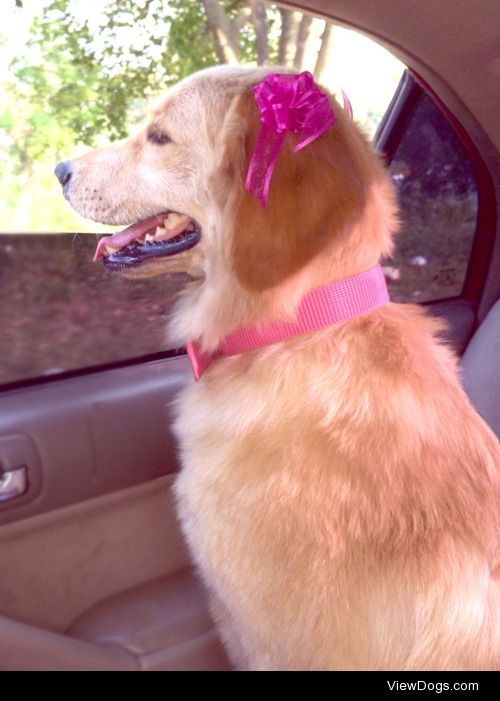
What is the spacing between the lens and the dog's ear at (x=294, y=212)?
135cm

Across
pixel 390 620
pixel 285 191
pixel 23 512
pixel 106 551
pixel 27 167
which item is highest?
pixel 285 191

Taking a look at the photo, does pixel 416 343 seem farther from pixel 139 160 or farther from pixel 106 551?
pixel 106 551

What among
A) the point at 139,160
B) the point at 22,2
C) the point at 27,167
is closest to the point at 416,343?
the point at 139,160

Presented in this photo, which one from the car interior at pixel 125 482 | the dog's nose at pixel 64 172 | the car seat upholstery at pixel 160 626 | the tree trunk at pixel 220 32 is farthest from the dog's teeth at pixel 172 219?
the car seat upholstery at pixel 160 626

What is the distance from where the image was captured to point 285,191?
1.35 metres

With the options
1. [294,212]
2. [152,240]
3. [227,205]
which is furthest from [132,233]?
[294,212]

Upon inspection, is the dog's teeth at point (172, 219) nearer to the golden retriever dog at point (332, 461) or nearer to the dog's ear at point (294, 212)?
the golden retriever dog at point (332, 461)

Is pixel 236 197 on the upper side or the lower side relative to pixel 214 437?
upper

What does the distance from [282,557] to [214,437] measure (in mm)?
297

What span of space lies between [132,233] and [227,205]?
1.15ft

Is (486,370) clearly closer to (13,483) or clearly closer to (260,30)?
(260,30)

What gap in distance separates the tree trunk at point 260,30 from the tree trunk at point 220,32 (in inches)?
3.5

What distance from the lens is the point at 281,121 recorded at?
135 centimetres

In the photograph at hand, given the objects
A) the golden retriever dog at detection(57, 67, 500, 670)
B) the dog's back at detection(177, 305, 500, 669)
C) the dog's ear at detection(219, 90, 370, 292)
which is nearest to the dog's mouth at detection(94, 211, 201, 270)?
the golden retriever dog at detection(57, 67, 500, 670)
